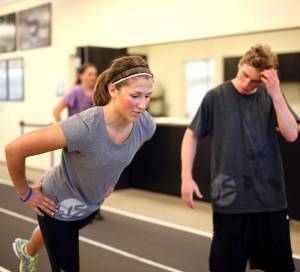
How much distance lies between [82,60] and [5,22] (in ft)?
10.3

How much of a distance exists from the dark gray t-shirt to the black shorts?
0.05 metres

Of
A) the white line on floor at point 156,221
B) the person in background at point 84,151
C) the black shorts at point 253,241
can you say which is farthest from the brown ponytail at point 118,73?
the white line on floor at point 156,221

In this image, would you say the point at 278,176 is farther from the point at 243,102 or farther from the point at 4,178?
the point at 4,178

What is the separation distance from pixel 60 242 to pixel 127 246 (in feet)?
5.32

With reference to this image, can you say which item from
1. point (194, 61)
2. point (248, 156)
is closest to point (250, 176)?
point (248, 156)

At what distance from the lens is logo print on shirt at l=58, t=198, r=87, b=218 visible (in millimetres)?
1814

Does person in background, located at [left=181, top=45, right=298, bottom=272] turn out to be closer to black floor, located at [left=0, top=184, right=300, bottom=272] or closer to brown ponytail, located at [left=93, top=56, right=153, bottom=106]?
brown ponytail, located at [left=93, top=56, right=153, bottom=106]

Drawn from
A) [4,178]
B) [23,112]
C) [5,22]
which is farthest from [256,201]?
[5,22]

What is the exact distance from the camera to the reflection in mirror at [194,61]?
5250mm

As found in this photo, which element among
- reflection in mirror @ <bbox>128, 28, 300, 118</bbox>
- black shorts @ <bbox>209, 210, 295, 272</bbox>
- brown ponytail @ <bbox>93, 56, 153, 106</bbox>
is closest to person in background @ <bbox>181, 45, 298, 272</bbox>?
black shorts @ <bbox>209, 210, 295, 272</bbox>

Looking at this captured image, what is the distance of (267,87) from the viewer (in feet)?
6.53

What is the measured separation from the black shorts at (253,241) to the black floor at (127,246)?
34.7 inches

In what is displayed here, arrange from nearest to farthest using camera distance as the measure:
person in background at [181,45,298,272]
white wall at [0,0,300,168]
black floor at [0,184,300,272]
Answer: person in background at [181,45,298,272]
black floor at [0,184,300,272]
white wall at [0,0,300,168]

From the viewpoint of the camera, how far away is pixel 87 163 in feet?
5.57
